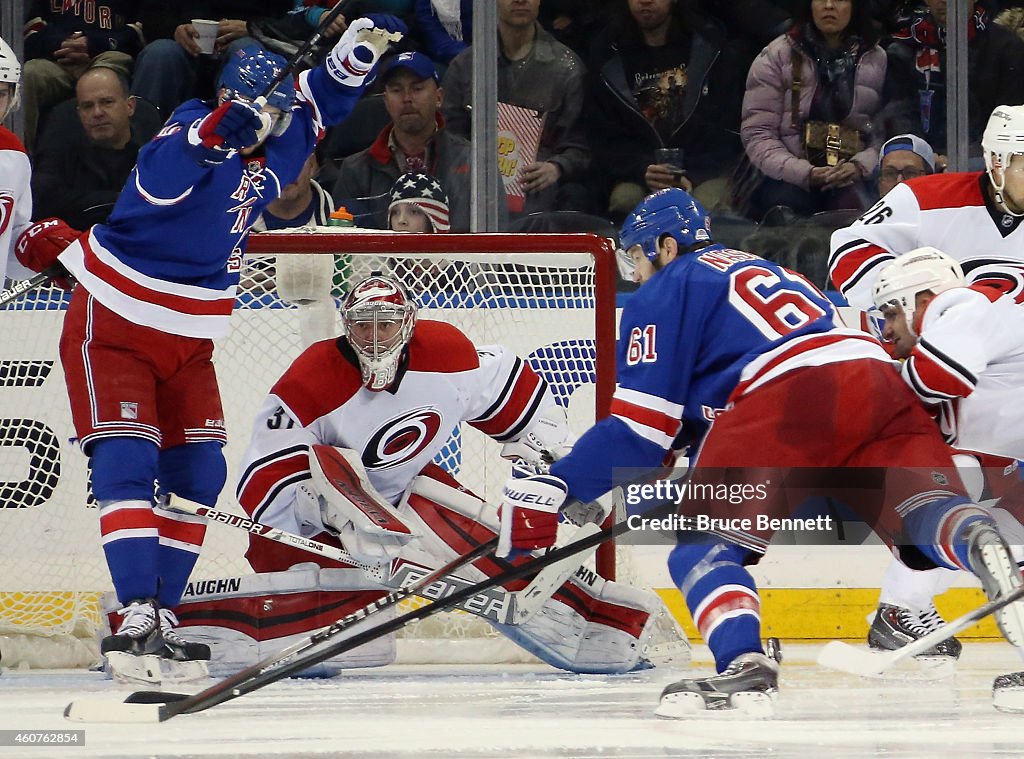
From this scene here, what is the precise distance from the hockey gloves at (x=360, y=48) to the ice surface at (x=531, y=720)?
1241mm

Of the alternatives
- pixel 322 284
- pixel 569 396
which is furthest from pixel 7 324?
pixel 569 396

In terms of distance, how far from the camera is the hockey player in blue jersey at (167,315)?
290 cm

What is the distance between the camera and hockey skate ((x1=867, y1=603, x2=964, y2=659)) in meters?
3.00

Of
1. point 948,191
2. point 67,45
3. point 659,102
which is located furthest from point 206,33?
point 948,191

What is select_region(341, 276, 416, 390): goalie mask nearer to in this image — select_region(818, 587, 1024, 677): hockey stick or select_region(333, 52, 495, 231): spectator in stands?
select_region(333, 52, 495, 231): spectator in stands

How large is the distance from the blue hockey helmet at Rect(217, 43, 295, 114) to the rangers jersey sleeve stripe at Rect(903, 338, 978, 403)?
134 cm

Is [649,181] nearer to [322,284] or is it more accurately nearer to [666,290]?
[322,284]

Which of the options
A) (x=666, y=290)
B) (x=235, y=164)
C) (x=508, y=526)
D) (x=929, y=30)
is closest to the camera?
(x=666, y=290)

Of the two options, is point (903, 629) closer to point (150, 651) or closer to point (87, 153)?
point (150, 651)

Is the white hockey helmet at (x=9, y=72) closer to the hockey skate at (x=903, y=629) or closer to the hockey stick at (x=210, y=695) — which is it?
the hockey stick at (x=210, y=695)

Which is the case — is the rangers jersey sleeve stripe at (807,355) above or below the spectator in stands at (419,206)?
below

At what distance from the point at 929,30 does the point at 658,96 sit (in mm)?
696

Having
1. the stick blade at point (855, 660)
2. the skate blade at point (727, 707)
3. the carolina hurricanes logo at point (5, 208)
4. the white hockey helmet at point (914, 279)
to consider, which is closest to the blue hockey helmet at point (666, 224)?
the white hockey helmet at point (914, 279)

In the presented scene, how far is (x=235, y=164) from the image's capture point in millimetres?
3008
